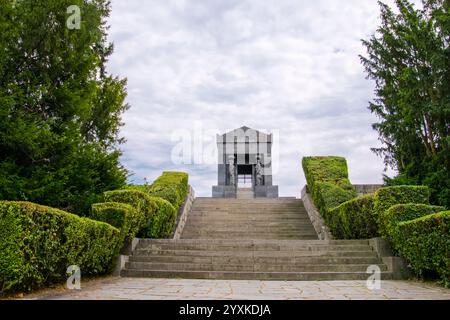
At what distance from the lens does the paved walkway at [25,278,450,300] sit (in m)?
4.86

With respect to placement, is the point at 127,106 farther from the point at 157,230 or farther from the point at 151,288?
the point at 151,288

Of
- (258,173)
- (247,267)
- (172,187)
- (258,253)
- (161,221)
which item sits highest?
(258,173)

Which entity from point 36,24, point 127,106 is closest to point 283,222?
point 127,106

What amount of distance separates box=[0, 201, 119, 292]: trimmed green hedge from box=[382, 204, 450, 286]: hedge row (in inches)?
212

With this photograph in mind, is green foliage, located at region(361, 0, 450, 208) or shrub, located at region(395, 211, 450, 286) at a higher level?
green foliage, located at region(361, 0, 450, 208)

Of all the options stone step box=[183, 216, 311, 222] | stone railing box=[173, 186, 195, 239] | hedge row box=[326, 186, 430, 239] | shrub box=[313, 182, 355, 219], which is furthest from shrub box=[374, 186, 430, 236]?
stone railing box=[173, 186, 195, 239]

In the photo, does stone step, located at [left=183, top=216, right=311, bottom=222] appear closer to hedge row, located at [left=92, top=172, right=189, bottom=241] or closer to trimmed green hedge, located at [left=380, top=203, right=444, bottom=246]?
hedge row, located at [left=92, top=172, right=189, bottom=241]

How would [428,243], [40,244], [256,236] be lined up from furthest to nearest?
[256,236]
[428,243]
[40,244]

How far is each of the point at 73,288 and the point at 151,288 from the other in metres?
1.14

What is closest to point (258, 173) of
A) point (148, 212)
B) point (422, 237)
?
point (148, 212)

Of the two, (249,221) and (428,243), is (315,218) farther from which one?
(428,243)

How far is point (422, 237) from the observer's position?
630 centimetres

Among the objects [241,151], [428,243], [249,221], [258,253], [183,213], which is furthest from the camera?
[241,151]

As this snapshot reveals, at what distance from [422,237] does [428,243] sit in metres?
0.15
